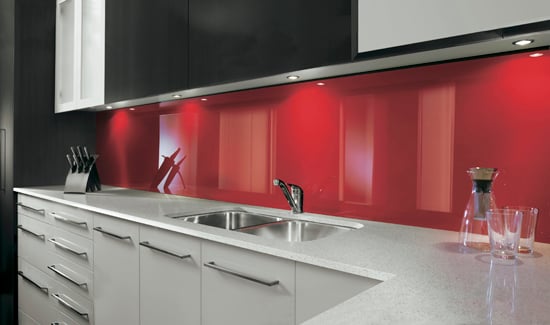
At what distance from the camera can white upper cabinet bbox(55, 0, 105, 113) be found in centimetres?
289

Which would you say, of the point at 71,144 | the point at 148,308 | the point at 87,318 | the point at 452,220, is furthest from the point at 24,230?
the point at 452,220

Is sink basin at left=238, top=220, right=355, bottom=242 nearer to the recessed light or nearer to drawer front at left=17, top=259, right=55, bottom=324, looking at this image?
the recessed light

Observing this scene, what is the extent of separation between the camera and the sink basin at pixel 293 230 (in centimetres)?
190

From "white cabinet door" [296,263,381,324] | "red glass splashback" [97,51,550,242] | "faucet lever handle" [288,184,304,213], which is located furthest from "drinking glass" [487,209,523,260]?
"faucet lever handle" [288,184,304,213]

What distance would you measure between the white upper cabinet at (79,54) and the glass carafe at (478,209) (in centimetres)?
237

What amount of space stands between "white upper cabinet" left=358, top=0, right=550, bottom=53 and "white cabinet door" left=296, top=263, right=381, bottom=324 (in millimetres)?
748

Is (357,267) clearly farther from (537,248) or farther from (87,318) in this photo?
(87,318)

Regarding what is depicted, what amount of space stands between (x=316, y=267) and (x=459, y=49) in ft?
2.87

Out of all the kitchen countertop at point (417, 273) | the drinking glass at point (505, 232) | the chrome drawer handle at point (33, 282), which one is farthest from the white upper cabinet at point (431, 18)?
the chrome drawer handle at point (33, 282)

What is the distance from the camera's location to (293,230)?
6.50 ft

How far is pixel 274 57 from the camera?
1.74 meters

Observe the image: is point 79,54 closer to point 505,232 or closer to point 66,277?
point 66,277

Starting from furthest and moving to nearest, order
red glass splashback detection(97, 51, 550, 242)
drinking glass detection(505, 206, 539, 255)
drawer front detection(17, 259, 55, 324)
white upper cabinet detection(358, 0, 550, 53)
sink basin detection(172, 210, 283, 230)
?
drawer front detection(17, 259, 55, 324) → sink basin detection(172, 210, 283, 230) → red glass splashback detection(97, 51, 550, 242) → drinking glass detection(505, 206, 539, 255) → white upper cabinet detection(358, 0, 550, 53)

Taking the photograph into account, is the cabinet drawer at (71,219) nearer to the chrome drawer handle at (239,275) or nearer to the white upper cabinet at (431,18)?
the chrome drawer handle at (239,275)
